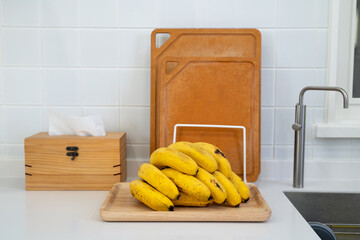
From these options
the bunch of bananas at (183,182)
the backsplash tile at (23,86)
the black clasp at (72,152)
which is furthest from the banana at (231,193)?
the backsplash tile at (23,86)

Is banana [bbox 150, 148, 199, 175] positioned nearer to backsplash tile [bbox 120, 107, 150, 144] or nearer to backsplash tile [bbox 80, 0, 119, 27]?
backsplash tile [bbox 120, 107, 150, 144]

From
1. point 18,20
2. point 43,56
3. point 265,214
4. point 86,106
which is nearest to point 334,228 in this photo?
point 265,214

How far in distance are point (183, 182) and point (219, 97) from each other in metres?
0.43

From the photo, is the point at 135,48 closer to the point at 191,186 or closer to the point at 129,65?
the point at 129,65

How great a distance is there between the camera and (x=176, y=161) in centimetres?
90

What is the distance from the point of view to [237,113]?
123 centimetres

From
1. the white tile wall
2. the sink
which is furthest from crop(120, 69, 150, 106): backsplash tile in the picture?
the sink

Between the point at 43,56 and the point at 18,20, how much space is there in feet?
0.50

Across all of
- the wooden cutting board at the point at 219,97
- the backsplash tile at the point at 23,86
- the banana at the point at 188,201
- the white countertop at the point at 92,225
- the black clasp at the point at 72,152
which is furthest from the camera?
the backsplash tile at the point at 23,86

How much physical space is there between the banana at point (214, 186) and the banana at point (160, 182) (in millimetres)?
71

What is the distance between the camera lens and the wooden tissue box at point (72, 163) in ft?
3.71

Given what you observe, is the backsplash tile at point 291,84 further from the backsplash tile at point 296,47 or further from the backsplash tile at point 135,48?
the backsplash tile at point 135,48

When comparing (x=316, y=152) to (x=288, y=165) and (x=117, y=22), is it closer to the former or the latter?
(x=288, y=165)

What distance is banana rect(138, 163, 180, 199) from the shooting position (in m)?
0.88
